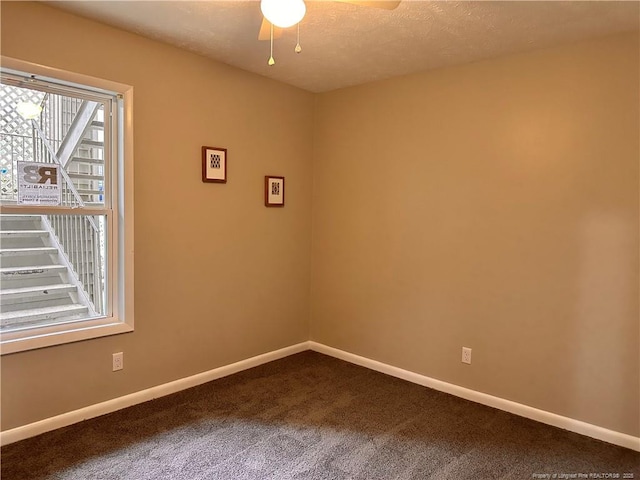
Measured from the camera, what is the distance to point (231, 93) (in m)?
3.24

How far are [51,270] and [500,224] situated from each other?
288cm

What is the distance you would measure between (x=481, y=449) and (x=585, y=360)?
0.85 metres

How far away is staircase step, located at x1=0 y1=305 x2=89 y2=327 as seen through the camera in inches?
95.7

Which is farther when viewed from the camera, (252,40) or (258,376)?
(258,376)

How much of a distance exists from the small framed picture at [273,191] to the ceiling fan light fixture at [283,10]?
1.84 m

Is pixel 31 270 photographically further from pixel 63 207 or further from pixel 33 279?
pixel 63 207

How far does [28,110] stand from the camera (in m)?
2.45

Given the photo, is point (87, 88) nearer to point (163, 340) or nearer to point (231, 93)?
point (231, 93)

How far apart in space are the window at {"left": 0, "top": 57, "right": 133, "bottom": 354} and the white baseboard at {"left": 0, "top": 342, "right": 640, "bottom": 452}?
1.51ft

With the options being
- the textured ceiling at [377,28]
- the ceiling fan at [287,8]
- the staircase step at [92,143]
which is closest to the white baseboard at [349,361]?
the staircase step at [92,143]

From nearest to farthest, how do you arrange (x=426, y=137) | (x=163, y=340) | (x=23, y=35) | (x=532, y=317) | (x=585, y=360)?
(x=23, y=35) < (x=585, y=360) < (x=532, y=317) < (x=163, y=340) < (x=426, y=137)

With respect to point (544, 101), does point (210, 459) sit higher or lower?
lower

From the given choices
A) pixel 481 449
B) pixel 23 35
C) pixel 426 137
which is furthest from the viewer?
pixel 426 137

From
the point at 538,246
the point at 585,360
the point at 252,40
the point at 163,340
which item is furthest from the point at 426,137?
the point at 163,340
